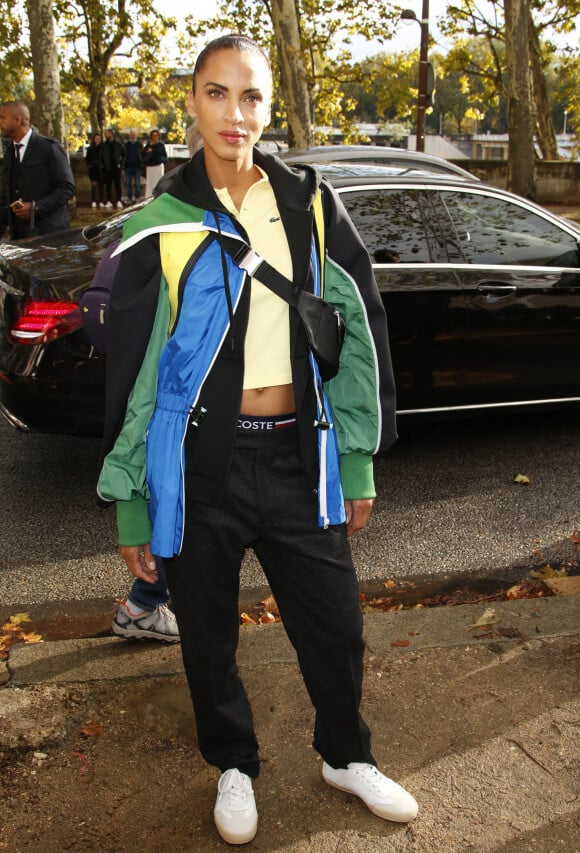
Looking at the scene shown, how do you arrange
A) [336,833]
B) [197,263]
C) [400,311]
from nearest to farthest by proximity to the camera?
1. [197,263]
2. [336,833]
3. [400,311]

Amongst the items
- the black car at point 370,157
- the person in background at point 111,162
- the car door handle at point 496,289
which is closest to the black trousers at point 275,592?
the car door handle at point 496,289

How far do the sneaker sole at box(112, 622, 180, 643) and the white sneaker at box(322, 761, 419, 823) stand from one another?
45.0 inches

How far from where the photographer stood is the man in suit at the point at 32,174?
8.30 meters

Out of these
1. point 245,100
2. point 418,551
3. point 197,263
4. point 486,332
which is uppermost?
point 245,100

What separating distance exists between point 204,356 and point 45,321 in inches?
116

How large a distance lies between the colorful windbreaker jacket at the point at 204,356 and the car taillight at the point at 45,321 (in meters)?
2.69

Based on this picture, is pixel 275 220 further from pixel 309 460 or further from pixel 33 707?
pixel 33 707

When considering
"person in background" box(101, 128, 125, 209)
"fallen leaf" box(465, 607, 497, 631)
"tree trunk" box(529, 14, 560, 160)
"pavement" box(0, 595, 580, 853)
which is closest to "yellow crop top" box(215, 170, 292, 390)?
"pavement" box(0, 595, 580, 853)

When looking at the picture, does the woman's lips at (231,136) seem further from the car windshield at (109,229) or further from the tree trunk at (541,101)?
the tree trunk at (541,101)

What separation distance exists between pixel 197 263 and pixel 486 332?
363cm

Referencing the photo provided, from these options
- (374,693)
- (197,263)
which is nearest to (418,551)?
(374,693)

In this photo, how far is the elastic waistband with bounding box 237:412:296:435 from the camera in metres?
2.42

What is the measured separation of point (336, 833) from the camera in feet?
8.59

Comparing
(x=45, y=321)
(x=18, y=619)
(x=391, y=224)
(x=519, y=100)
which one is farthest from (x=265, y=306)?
(x=519, y=100)
